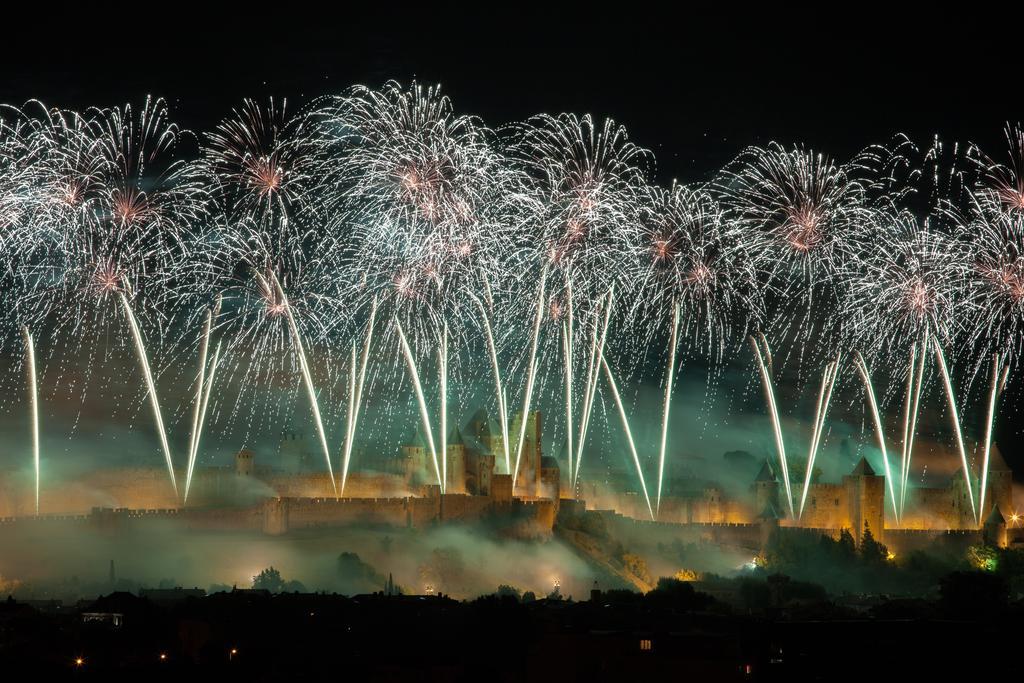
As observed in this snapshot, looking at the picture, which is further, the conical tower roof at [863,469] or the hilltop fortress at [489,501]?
the conical tower roof at [863,469]

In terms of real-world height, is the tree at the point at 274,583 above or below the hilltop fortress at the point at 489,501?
below

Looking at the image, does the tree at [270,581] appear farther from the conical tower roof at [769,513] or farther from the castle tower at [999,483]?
the castle tower at [999,483]

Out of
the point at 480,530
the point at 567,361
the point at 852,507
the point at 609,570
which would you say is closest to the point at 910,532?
the point at 852,507

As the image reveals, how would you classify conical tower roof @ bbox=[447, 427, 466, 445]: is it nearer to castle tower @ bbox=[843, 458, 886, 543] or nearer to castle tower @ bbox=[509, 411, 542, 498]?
castle tower @ bbox=[509, 411, 542, 498]

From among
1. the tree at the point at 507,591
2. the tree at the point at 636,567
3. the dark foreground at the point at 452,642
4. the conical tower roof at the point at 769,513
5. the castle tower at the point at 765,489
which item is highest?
the castle tower at the point at 765,489

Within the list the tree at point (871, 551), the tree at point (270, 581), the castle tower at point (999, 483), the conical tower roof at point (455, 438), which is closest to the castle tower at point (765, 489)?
the tree at point (871, 551)

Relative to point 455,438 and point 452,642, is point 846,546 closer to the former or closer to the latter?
point 455,438

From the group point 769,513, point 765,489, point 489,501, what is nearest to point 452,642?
point 489,501

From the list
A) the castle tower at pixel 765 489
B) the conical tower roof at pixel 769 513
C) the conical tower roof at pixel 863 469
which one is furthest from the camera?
the castle tower at pixel 765 489
